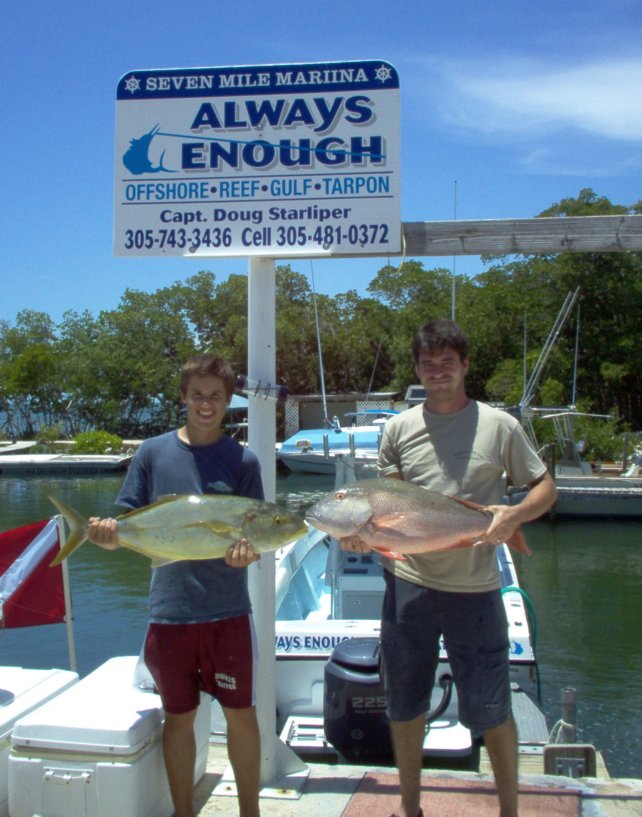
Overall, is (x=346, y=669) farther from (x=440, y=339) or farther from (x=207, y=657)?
(x=440, y=339)

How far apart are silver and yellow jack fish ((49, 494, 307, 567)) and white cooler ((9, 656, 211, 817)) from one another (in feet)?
2.15

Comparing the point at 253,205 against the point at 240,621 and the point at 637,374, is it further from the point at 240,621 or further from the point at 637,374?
the point at 637,374

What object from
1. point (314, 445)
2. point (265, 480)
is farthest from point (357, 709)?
point (314, 445)

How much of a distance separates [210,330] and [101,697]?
38.7 m

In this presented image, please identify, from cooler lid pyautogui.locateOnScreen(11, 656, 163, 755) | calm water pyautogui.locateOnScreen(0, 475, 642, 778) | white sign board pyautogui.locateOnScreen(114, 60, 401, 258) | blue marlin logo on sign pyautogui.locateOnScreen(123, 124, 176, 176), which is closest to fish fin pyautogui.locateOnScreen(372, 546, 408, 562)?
cooler lid pyautogui.locateOnScreen(11, 656, 163, 755)

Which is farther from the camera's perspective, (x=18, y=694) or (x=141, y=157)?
(x=141, y=157)

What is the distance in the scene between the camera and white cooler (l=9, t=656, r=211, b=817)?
9.27ft

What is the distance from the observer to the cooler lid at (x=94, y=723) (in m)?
2.86

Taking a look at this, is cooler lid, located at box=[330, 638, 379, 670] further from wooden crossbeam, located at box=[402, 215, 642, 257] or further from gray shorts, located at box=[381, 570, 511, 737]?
wooden crossbeam, located at box=[402, 215, 642, 257]

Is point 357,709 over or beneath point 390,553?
beneath

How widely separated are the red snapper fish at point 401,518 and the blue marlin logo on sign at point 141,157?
1.76 metres

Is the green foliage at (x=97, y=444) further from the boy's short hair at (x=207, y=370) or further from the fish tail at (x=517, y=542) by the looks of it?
the fish tail at (x=517, y=542)

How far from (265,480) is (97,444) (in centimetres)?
3312

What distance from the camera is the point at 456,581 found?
2.82m
